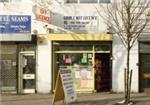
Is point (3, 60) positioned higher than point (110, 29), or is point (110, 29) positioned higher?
point (110, 29)

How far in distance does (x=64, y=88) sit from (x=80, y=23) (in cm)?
674

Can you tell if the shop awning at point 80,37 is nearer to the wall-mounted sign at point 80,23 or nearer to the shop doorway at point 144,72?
the wall-mounted sign at point 80,23

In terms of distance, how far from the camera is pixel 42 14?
23.0m

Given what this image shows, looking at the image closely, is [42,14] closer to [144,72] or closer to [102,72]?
[102,72]

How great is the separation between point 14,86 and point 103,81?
449cm

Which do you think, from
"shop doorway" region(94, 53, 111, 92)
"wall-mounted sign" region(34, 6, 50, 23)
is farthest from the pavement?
"wall-mounted sign" region(34, 6, 50, 23)

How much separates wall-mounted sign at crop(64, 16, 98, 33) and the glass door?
237cm

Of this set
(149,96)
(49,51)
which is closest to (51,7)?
(49,51)

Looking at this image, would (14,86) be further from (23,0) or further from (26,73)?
A: (23,0)

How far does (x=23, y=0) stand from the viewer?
24.4 meters

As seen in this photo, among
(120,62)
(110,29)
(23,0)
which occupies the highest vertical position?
(23,0)

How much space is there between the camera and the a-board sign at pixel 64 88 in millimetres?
17812

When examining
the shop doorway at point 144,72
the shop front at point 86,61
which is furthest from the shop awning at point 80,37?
the shop doorway at point 144,72

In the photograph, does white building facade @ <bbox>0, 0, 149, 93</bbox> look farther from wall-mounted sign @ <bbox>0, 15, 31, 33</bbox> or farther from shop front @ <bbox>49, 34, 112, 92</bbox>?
wall-mounted sign @ <bbox>0, 15, 31, 33</bbox>
